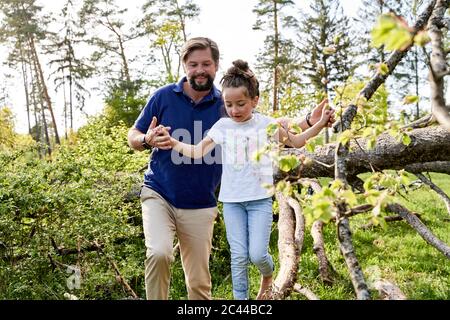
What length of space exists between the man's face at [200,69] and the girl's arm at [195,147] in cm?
44

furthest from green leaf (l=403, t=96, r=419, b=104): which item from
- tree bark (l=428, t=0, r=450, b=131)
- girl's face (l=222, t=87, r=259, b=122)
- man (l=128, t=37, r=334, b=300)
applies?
girl's face (l=222, t=87, r=259, b=122)

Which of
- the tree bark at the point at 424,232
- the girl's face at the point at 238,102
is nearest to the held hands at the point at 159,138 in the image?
the girl's face at the point at 238,102

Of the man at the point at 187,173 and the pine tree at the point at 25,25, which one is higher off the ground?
the pine tree at the point at 25,25

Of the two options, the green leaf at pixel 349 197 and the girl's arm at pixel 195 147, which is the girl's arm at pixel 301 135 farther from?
the green leaf at pixel 349 197

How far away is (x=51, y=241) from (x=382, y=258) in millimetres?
3743

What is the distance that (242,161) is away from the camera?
365 centimetres

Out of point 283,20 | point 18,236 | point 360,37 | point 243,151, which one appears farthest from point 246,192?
point 360,37

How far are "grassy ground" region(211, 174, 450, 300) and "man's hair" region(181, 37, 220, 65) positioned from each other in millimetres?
1918

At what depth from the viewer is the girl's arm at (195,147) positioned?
342 cm

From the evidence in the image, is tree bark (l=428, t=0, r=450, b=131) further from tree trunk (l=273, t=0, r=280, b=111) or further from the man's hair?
tree trunk (l=273, t=0, r=280, b=111)

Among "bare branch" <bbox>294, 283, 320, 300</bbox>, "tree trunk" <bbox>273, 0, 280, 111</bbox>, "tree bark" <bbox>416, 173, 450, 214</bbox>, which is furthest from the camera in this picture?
"tree trunk" <bbox>273, 0, 280, 111</bbox>

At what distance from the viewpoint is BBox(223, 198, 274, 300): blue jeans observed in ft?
11.8

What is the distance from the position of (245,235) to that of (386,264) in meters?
2.64

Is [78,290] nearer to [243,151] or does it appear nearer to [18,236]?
[18,236]
